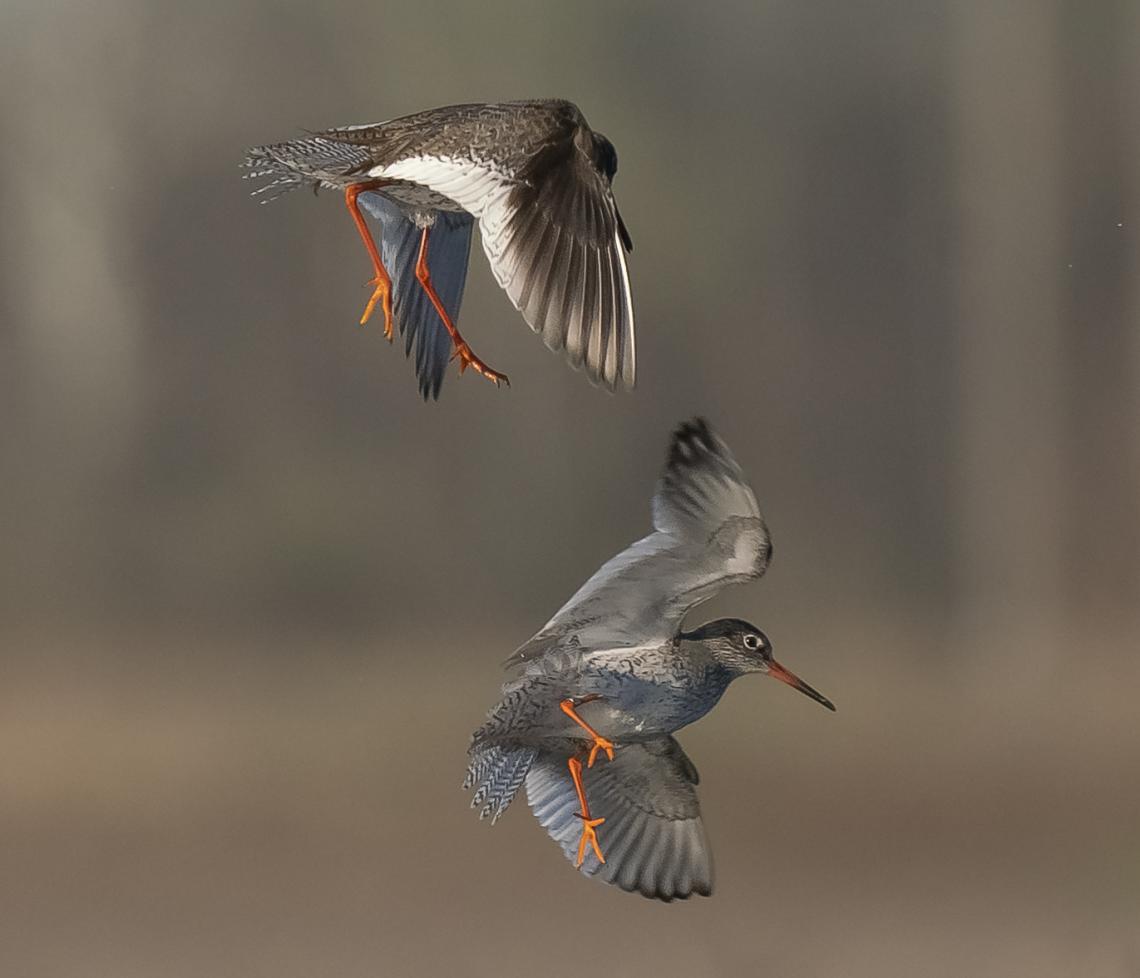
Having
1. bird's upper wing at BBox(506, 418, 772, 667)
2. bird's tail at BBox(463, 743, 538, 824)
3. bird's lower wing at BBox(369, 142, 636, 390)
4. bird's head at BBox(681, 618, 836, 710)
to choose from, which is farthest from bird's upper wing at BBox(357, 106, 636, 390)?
bird's tail at BBox(463, 743, 538, 824)

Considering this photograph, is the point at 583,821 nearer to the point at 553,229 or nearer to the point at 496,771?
the point at 496,771

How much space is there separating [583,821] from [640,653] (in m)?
0.17

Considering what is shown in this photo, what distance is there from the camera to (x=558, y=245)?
155cm

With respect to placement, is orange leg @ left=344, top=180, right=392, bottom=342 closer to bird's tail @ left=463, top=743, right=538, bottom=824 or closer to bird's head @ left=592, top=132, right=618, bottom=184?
bird's head @ left=592, top=132, right=618, bottom=184

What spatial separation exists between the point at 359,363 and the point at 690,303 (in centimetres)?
119

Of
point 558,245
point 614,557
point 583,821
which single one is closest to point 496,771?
point 583,821

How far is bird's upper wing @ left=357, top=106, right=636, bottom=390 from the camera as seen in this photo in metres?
1.49

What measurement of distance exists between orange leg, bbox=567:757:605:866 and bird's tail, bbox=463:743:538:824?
1.8 inches

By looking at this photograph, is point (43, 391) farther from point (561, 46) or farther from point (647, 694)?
point (647, 694)

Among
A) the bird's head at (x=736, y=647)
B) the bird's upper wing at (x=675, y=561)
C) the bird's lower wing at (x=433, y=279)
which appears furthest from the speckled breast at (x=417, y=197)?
the bird's head at (x=736, y=647)

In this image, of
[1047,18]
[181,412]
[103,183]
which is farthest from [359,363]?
[1047,18]

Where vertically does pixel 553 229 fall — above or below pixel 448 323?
above

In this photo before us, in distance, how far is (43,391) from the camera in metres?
6.80

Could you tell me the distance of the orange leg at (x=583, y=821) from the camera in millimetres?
1718
